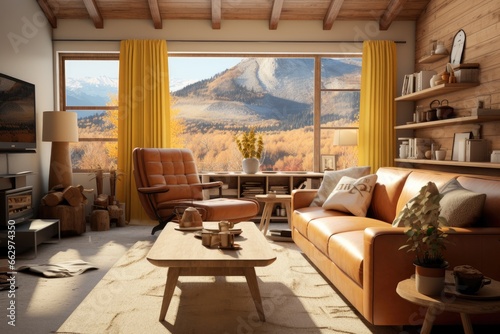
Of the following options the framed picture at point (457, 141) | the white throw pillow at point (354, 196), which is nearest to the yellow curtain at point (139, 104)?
the white throw pillow at point (354, 196)

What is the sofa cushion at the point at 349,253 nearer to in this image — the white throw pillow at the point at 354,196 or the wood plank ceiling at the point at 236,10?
the white throw pillow at the point at 354,196

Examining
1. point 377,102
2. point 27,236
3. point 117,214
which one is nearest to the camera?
point 27,236

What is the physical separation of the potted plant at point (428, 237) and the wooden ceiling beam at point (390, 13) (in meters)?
4.39

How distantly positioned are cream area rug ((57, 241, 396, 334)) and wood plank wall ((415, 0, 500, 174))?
249 cm

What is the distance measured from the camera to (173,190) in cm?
523

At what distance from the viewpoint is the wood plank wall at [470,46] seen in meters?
4.55

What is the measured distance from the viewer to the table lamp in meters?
5.54

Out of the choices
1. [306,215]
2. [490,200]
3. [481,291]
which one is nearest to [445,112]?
[306,215]

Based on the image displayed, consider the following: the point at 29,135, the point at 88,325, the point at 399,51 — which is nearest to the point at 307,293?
the point at 88,325

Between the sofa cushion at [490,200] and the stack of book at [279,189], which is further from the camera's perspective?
the stack of book at [279,189]

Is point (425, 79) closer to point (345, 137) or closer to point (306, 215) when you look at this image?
point (345, 137)

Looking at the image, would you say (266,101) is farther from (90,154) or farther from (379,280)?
(379,280)

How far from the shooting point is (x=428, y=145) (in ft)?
18.6

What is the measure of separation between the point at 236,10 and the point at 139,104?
68.8 inches
